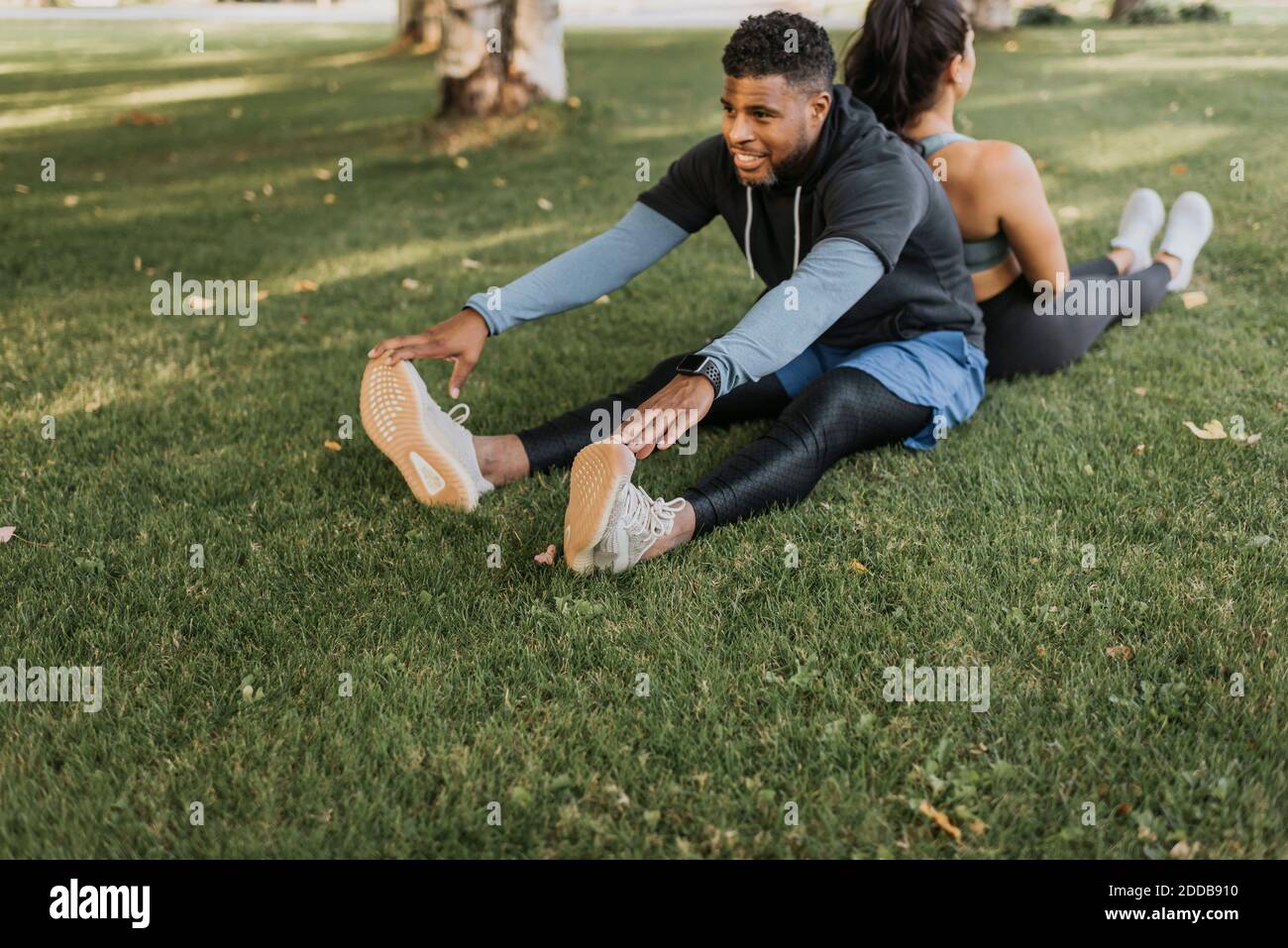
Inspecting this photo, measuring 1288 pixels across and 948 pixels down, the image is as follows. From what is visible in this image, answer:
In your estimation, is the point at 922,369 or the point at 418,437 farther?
the point at 922,369

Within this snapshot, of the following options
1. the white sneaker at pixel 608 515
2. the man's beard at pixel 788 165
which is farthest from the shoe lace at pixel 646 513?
the man's beard at pixel 788 165

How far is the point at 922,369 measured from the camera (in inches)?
135

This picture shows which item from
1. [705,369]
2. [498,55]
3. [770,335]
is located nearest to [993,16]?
[498,55]

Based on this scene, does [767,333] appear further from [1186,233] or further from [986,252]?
[1186,233]

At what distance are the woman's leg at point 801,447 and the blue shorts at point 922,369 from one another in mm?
39

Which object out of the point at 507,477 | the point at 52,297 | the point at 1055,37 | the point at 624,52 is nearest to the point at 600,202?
the point at 52,297

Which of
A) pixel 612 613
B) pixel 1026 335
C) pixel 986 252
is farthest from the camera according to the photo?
pixel 1026 335

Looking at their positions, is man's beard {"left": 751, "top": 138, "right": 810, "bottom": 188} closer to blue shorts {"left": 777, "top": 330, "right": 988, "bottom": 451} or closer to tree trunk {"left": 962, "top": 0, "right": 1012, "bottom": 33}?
blue shorts {"left": 777, "top": 330, "right": 988, "bottom": 451}

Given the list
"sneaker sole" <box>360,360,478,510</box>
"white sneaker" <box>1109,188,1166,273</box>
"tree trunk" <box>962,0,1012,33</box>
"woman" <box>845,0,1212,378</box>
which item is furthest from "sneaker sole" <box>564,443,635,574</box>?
"tree trunk" <box>962,0,1012,33</box>

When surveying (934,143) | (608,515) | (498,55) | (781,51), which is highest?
(498,55)

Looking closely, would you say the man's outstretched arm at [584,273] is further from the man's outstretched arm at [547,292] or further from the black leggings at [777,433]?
the black leggings at [777,433]

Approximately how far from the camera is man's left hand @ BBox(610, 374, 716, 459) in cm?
254

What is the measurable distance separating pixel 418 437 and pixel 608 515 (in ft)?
2.54

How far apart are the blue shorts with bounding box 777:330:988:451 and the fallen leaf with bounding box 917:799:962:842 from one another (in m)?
1.57
